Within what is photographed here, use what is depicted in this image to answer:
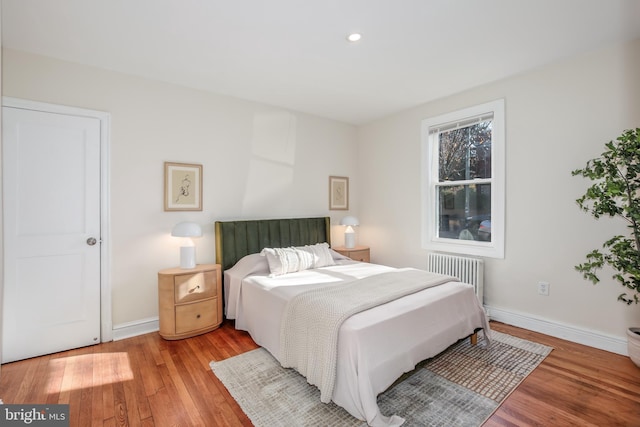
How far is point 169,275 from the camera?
2.87 meters

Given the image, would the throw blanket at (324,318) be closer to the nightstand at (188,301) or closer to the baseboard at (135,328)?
the nightstand at (188,301)

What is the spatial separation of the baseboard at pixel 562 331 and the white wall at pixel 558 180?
3cm

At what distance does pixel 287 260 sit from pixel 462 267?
203 cm

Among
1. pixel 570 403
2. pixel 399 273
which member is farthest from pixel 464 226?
pixel 570 403

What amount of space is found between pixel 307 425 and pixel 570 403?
168 centimetres

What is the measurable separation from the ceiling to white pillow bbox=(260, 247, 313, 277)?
1825 mm

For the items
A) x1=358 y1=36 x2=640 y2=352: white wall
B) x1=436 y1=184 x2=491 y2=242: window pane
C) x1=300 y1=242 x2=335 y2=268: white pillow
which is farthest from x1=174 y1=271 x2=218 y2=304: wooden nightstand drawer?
x1=358 y1=36 x2=640 y2=352: white wall

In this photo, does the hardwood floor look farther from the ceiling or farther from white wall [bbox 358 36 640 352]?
the ceiling

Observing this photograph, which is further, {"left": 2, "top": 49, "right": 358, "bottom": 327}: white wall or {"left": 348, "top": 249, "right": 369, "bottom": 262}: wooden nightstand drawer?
{"left": 348, "top": 249, "right": 369, "bottom": 262}: wooden nightstand drawer

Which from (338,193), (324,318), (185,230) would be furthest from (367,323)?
(338,193)

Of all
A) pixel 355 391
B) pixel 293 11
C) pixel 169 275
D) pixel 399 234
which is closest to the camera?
pixel 355 391

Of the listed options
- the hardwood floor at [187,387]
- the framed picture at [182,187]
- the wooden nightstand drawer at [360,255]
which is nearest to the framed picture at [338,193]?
the wooden nightstand drawer at [360,255]

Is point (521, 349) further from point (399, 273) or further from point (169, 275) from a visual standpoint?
point (169, 275)

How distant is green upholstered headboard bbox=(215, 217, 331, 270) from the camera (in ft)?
11.4
